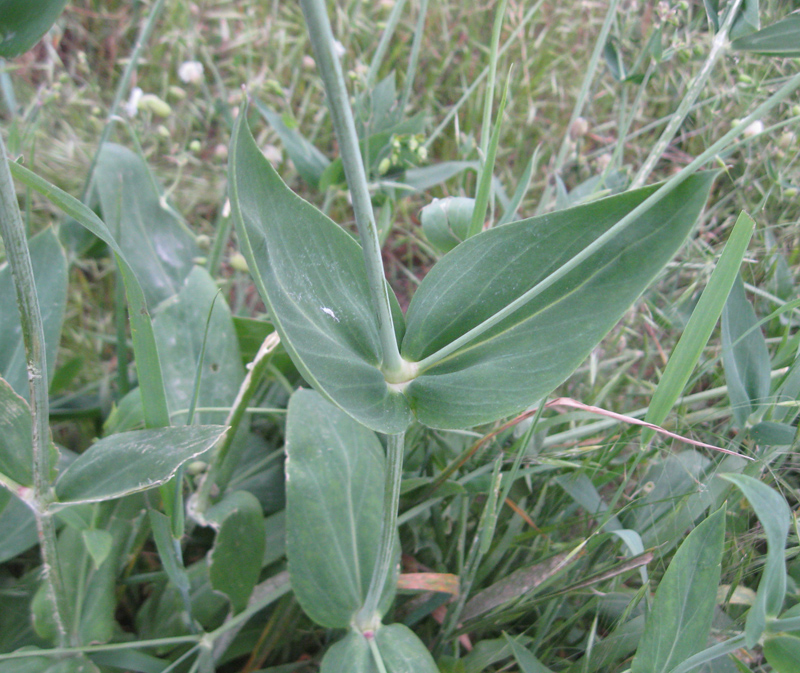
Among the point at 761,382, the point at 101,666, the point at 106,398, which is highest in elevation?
the point at 761,382

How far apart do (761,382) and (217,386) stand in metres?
0.72

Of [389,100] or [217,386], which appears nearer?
[217,386]

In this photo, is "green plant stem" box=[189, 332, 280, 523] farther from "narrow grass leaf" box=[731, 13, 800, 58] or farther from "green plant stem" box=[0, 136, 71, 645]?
"narrow grass leaf" box=[731, 13, 800, 58]

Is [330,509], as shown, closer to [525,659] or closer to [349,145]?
[525,659]

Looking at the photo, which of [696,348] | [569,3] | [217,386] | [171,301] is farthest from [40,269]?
[569,3]

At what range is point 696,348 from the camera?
1.79ft

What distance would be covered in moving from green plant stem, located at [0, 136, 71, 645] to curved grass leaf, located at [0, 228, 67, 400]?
0.74 feet

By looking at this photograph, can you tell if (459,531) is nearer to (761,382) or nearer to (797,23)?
(761,382)

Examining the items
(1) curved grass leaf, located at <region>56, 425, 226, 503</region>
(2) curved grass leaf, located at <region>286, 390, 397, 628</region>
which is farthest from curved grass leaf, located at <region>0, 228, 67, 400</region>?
(2) curved grass leaf, located at <region>286, 390, 397, 628</region>

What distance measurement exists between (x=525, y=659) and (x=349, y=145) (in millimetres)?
570

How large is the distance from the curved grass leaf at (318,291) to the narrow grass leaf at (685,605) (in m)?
0.28

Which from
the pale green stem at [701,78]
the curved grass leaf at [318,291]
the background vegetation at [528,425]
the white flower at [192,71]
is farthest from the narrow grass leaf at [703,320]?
the white flower at [192,71]

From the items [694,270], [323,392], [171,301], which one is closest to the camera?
[323,392]

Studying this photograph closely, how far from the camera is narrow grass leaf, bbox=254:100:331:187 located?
103 centimetres
